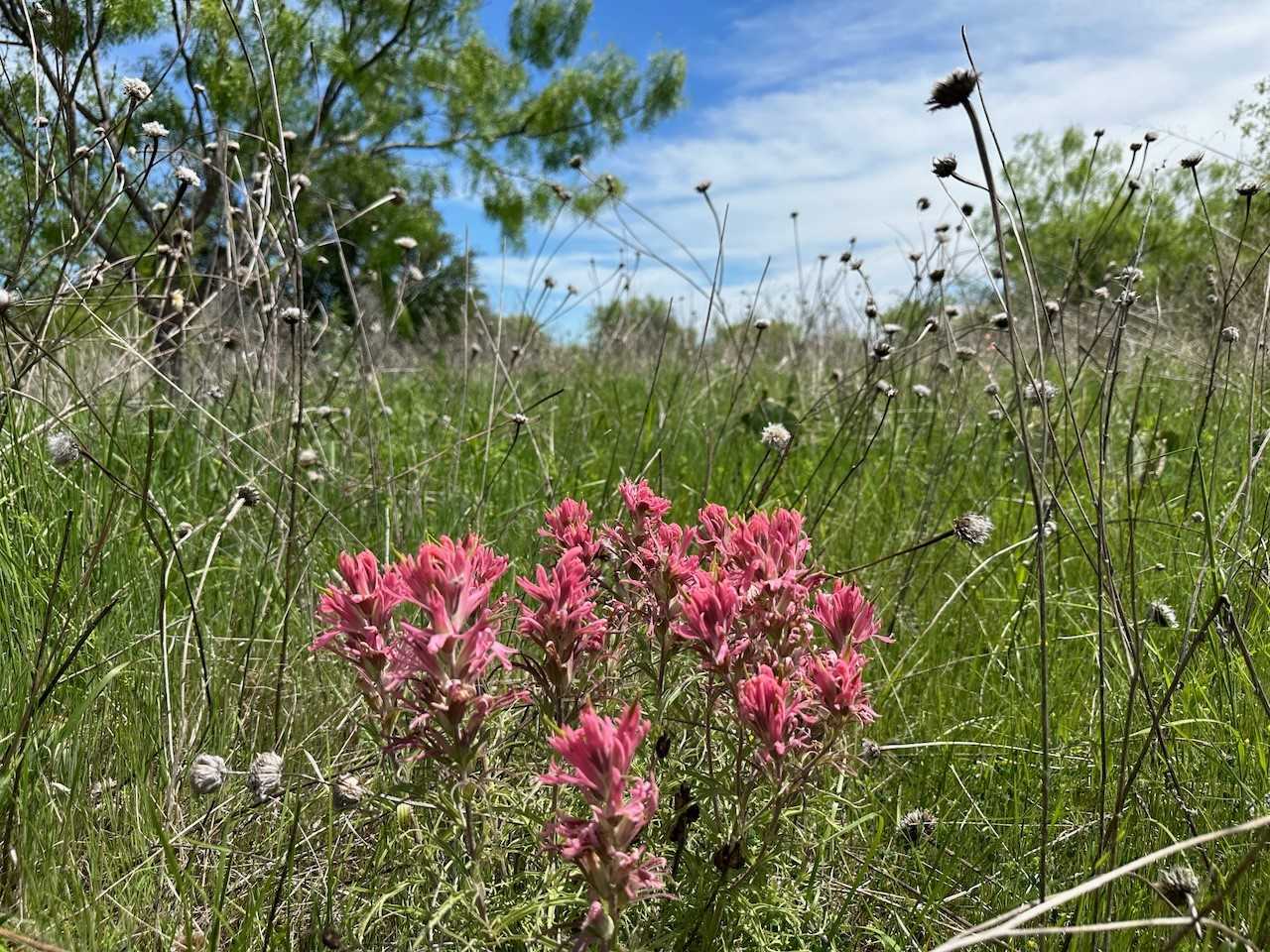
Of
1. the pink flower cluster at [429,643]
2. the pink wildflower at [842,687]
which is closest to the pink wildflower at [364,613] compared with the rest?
the pink flower cluster at [429,643]

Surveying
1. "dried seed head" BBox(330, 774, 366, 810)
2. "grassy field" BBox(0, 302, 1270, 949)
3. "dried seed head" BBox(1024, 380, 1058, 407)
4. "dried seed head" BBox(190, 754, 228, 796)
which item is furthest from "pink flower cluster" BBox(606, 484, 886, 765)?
"dried seed head" BBox(190, 754, 228, 796)

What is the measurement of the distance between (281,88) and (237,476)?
323 inches

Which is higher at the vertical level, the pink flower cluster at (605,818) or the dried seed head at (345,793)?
the pink flower cluster at (605,818)

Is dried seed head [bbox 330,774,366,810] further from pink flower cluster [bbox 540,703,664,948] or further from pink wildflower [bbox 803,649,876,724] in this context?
pink wildflower [bbox 803,649,876,724]

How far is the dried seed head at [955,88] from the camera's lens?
101 centimetres

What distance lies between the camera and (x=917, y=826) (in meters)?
1.54

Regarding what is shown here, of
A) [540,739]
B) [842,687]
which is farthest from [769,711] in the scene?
[540,739]

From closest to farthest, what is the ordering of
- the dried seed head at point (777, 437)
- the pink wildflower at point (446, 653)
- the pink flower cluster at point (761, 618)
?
1. the pink wildflower at point (446, 653)
2. the pink flower cluster at point (761, 618)
3. the dried seed head at point (777, 437)

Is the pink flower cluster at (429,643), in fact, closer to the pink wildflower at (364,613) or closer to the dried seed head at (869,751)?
the pink wildflower at (364,613)

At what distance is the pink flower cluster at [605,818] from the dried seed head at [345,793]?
520mm

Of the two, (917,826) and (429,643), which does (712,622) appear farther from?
(917,826)

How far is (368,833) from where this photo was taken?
1.63 meters

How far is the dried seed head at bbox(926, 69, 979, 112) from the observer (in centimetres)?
101

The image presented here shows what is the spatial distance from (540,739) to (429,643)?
0.54m
